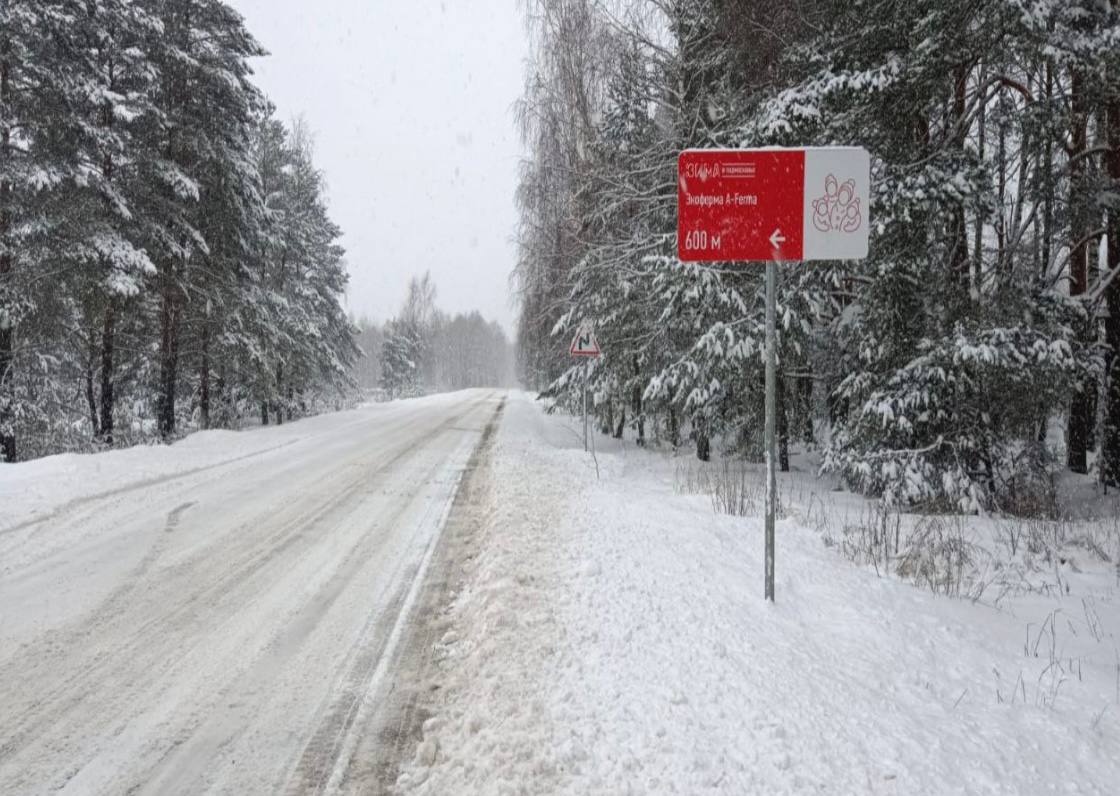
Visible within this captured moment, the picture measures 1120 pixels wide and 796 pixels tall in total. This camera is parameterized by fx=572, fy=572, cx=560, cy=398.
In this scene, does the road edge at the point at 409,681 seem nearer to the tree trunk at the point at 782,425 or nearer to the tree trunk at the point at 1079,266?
the tree trunk at the point at 782,425

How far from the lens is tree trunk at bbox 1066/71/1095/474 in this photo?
9070mm

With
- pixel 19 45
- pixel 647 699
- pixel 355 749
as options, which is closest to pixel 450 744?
pixel 355 749

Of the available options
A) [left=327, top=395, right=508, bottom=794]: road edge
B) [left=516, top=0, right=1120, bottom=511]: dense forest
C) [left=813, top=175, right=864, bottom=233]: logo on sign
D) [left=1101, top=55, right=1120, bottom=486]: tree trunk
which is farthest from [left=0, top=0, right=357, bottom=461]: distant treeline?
[left=1101, top=55, right=1120, bottom=486]: tree trunk

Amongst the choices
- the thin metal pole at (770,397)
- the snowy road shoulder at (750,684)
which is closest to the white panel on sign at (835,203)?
the thin metal pole at (770,397)

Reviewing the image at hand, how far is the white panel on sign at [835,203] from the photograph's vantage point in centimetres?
369

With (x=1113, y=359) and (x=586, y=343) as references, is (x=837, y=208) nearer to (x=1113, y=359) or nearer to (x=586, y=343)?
(x=586, y=343)

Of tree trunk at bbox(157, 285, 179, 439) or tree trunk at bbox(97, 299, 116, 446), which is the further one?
tree trunk at bbox(157, 285, 179, 439)

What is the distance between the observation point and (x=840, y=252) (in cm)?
376

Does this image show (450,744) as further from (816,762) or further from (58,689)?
(58,689)

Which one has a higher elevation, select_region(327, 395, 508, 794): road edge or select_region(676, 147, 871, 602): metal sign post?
select_region(676, 147, 871, 602): metal sign post

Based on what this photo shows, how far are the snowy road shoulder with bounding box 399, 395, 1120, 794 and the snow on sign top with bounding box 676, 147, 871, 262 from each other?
242cm

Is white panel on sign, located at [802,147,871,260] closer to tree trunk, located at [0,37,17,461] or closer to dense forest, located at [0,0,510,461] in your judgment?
dense forest, located at [0,0,510,461]

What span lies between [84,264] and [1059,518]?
1753 centimetres

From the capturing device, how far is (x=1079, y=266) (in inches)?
543
